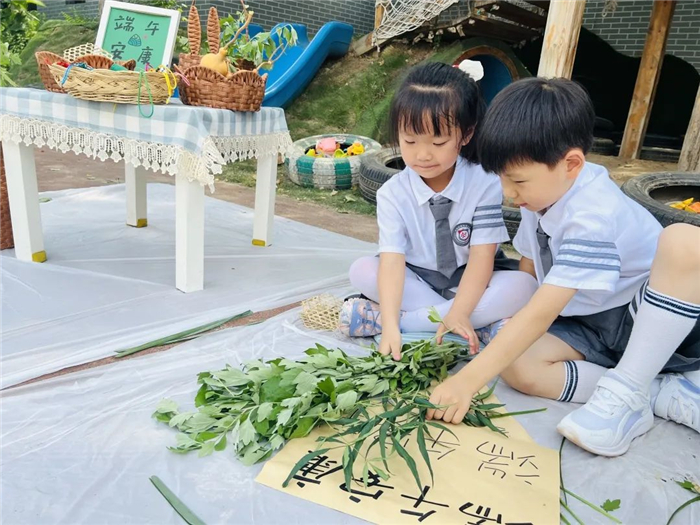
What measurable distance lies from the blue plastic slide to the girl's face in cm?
516

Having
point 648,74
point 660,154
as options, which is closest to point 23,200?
point 648,74

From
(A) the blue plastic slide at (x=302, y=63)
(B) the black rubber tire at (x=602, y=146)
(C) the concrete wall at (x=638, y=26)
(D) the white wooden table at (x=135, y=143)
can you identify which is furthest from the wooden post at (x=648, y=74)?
(D) the white wooden table at (x=135, y=143)

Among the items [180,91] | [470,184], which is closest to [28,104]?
[180,91]

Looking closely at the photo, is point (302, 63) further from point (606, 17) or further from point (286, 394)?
point (286, 394)

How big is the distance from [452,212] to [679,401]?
2.78 ft

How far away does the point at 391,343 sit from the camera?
1.61 meters

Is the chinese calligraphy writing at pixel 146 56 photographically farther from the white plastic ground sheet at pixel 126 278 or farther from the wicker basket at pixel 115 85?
the white plastic ground sheet at pixel 126 278

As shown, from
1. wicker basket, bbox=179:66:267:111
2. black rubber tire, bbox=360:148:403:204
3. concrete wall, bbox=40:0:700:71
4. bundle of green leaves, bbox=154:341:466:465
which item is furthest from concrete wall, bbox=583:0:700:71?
bundle of green leaves, bbox=154:341:466:465

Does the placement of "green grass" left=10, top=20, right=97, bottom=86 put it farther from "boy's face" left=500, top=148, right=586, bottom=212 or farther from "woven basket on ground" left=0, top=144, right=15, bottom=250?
"boy's face" left=500, top=148, right=586, bottom=212

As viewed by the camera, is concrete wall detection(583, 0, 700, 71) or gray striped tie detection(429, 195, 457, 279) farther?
concrete wall detection(583, 0, 700, 71)

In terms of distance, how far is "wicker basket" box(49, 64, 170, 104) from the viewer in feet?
7.01

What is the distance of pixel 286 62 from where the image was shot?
720cm

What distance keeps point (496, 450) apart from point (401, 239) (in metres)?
0.80

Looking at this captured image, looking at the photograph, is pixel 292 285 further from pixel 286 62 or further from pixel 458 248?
pixel 286 62
